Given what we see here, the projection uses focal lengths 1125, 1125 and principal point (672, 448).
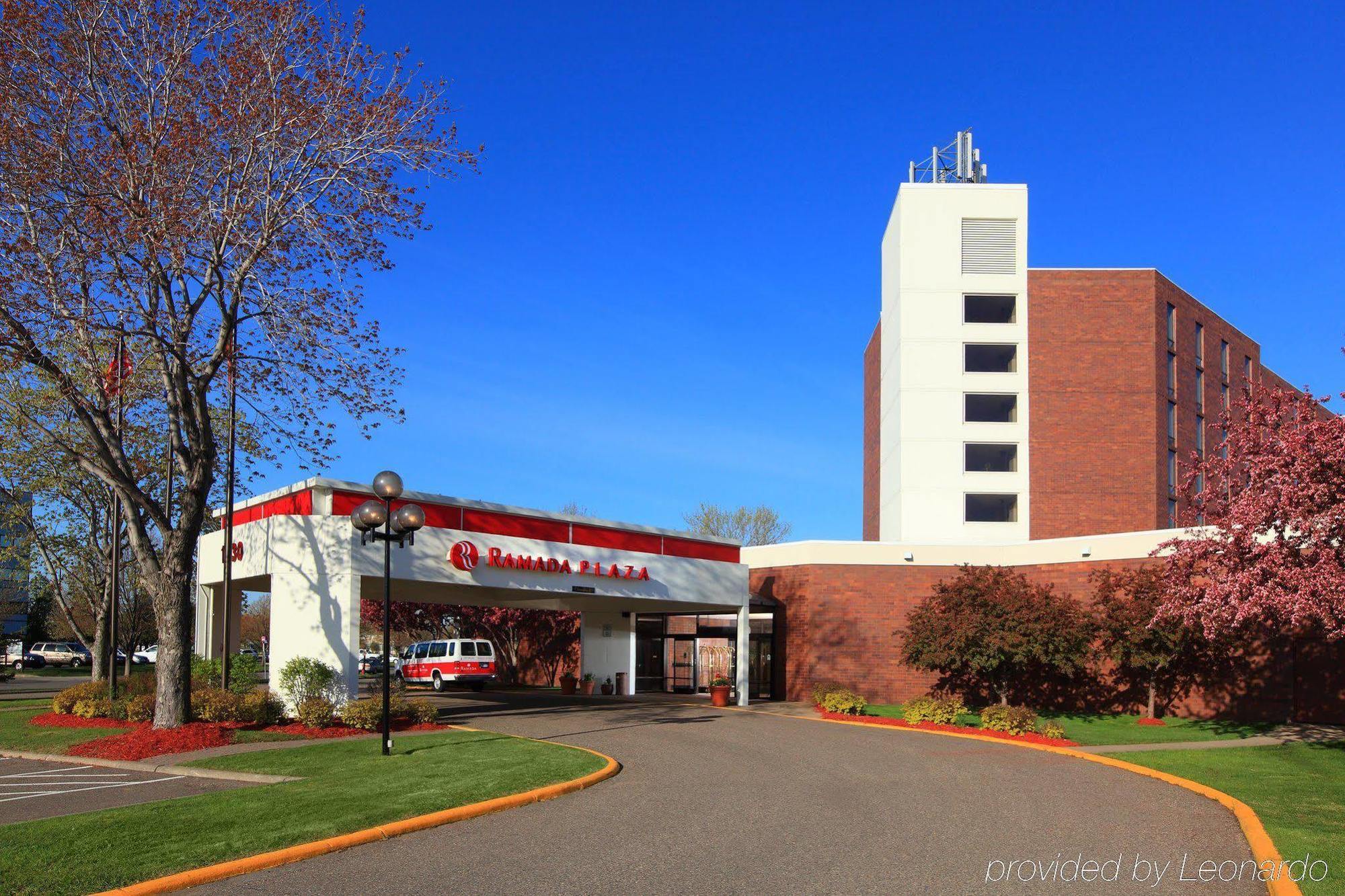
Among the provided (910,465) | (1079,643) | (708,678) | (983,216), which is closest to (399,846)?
(1079,643)

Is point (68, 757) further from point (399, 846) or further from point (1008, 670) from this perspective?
point (1008, 670)

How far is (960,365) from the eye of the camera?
49.4 meters

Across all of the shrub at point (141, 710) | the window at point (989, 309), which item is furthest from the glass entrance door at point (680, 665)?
the shrub at point (141, 710)

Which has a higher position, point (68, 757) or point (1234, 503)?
point (1234, 503)

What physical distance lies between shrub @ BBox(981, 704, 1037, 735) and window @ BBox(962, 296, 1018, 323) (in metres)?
28.1

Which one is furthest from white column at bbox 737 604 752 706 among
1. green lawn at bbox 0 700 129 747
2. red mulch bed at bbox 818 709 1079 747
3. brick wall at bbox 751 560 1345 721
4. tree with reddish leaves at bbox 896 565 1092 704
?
green lawn at bbox 0 700 129 747

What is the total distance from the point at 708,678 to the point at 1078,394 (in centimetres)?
2022

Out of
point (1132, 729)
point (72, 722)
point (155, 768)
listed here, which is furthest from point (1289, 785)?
point (72, 722)

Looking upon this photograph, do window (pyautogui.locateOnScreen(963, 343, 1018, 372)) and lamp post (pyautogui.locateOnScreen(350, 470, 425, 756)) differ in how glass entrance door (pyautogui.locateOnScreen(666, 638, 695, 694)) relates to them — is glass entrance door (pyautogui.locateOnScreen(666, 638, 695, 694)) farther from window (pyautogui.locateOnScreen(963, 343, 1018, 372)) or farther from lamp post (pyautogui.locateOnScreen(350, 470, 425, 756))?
lamp post (pyautogui.locateOnScreen(350, 470, 425, 756))

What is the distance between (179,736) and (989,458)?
125 feet

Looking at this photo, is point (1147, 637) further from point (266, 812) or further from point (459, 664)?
point (459, 664)

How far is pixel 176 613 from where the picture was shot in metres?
20.8

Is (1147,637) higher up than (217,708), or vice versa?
(1147,637)

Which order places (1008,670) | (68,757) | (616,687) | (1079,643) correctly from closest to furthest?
(68,757) → (1079,643) → (1008,670) → (616,687)
